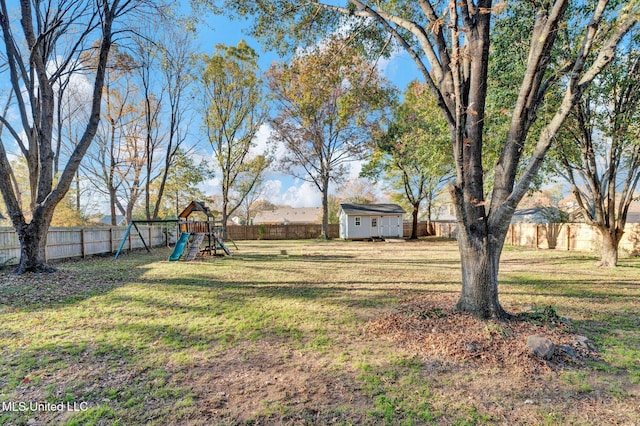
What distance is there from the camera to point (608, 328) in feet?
13.4

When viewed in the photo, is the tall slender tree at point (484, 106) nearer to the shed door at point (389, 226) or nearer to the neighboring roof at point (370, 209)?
the neighboring roof at point (370, 209)

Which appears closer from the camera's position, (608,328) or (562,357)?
(562,357)

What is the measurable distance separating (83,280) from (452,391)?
26.9 ft

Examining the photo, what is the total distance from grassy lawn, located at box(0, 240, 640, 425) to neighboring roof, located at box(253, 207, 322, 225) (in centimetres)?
4229

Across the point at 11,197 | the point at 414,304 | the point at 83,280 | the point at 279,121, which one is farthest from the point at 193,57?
the point at 414,304

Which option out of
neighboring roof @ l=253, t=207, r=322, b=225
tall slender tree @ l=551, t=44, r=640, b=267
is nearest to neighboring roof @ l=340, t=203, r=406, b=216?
tall slender tree @ l=551, t=44, r=640, b=267

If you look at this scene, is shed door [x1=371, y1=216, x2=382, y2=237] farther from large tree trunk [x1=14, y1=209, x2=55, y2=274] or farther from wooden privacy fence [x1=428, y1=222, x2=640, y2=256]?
large tree trunk [x1=14, y1=209, x2=55, y2=274]

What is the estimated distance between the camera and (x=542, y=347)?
3141 mm

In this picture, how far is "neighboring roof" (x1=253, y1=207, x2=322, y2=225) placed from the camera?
160ft

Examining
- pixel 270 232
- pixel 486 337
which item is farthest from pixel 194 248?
pixel 270 232

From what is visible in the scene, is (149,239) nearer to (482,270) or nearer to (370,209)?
(370,209)

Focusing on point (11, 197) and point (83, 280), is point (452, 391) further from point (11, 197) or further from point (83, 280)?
point (11, 197)

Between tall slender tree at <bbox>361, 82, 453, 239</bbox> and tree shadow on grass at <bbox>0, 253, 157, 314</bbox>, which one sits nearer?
tree shadow on grass at <bbox>0, 253, 157, 314</bbox>

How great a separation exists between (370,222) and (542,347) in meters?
21.8
